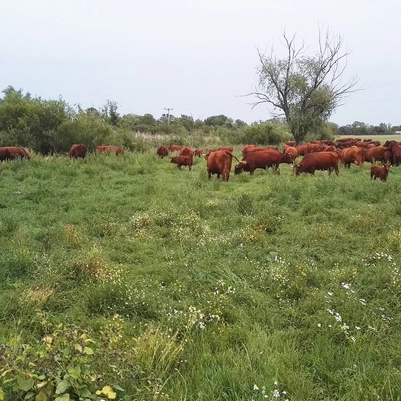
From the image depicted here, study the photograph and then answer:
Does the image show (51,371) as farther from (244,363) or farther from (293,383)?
(293,383)

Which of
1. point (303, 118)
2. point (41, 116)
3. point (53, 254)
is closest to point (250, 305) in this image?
point (53, 254)

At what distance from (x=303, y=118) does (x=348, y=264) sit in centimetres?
2535

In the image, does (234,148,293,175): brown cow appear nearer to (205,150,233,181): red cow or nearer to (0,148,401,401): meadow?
(205,150,233,181): red cow

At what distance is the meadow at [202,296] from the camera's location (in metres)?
2.92

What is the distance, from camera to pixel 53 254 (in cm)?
583

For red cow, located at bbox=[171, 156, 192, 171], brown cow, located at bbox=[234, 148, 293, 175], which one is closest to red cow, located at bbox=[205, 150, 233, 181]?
brown cow, located at bbox=[234, 148, 293, 175]

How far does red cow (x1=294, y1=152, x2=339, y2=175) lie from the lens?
13.5m

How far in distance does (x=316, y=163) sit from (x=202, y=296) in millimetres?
10028

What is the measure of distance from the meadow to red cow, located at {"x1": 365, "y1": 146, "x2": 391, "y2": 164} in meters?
7.34

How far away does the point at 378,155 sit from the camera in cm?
1658

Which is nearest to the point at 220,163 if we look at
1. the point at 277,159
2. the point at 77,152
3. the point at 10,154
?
the point at 277,159

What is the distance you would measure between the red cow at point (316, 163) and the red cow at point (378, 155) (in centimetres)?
343

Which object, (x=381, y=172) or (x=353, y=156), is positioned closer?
(x=381, y=172)

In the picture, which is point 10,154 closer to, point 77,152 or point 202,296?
point 77,152
